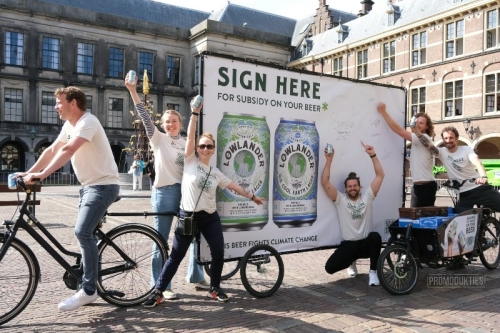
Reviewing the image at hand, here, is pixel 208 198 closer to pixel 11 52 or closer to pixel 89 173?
pixel 89 173

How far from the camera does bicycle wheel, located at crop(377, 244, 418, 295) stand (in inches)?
191

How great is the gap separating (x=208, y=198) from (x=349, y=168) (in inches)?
83.7

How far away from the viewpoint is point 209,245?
14.9 ft

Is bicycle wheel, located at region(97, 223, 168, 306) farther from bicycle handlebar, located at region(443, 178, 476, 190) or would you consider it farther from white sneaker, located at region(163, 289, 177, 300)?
bicycle handlebar, located at region(443, 178, 476, 190)

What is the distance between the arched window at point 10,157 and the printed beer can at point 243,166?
125 ft

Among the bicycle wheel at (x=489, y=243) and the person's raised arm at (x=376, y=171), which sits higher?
the person's raised arm at (x=376, y=171)

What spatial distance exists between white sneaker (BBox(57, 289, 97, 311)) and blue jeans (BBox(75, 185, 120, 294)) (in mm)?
43

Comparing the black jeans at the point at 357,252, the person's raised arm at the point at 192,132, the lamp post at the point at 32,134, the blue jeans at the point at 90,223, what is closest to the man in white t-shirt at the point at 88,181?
the blue jeans at the point at 90,223

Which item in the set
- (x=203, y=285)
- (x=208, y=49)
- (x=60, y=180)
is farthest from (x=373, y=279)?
(x=208, y=49)


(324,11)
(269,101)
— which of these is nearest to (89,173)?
(269,101)

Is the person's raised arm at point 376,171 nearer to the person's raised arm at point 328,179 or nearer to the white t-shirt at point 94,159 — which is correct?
the person's raised arm at point 328,179

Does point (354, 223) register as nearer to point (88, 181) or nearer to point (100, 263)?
point (100, 263)

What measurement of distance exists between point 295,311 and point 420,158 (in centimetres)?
294

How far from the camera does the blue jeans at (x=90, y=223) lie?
400 centimetres
